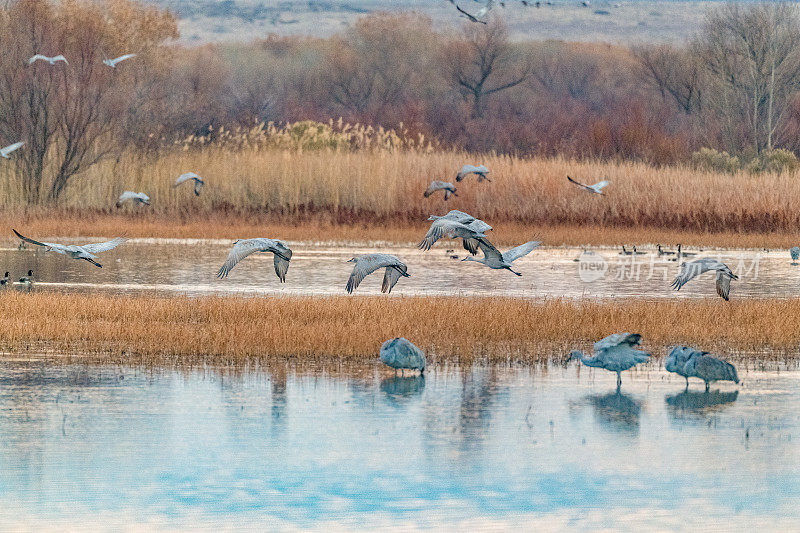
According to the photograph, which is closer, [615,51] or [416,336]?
[416,336]

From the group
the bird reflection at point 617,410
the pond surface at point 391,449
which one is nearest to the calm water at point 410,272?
the pond surface at point 391,449

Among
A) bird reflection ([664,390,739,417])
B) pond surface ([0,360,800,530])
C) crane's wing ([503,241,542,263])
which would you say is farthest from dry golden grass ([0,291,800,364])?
bird reflection ([664,390,739,417])

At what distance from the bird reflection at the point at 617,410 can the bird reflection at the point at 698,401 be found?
26 cm

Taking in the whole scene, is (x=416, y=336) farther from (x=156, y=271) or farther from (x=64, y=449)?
(x=156, y=271)

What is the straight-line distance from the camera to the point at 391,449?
8203 millimetres

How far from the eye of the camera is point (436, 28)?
104 metres

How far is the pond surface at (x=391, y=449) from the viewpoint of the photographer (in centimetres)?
692

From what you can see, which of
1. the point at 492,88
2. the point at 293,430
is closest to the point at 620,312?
the point at 293,430

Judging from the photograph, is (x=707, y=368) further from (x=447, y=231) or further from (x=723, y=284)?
(x=723, y=284)

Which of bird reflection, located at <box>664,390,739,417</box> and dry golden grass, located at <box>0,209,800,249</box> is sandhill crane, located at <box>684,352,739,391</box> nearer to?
bird reflection, located at <box>664,390,739,417</box>

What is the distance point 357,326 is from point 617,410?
3.88 m

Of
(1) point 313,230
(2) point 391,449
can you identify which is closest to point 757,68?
(1) point 313,230

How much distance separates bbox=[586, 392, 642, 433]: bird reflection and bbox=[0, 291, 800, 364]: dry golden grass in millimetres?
1721

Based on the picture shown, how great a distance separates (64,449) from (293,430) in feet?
4.83
